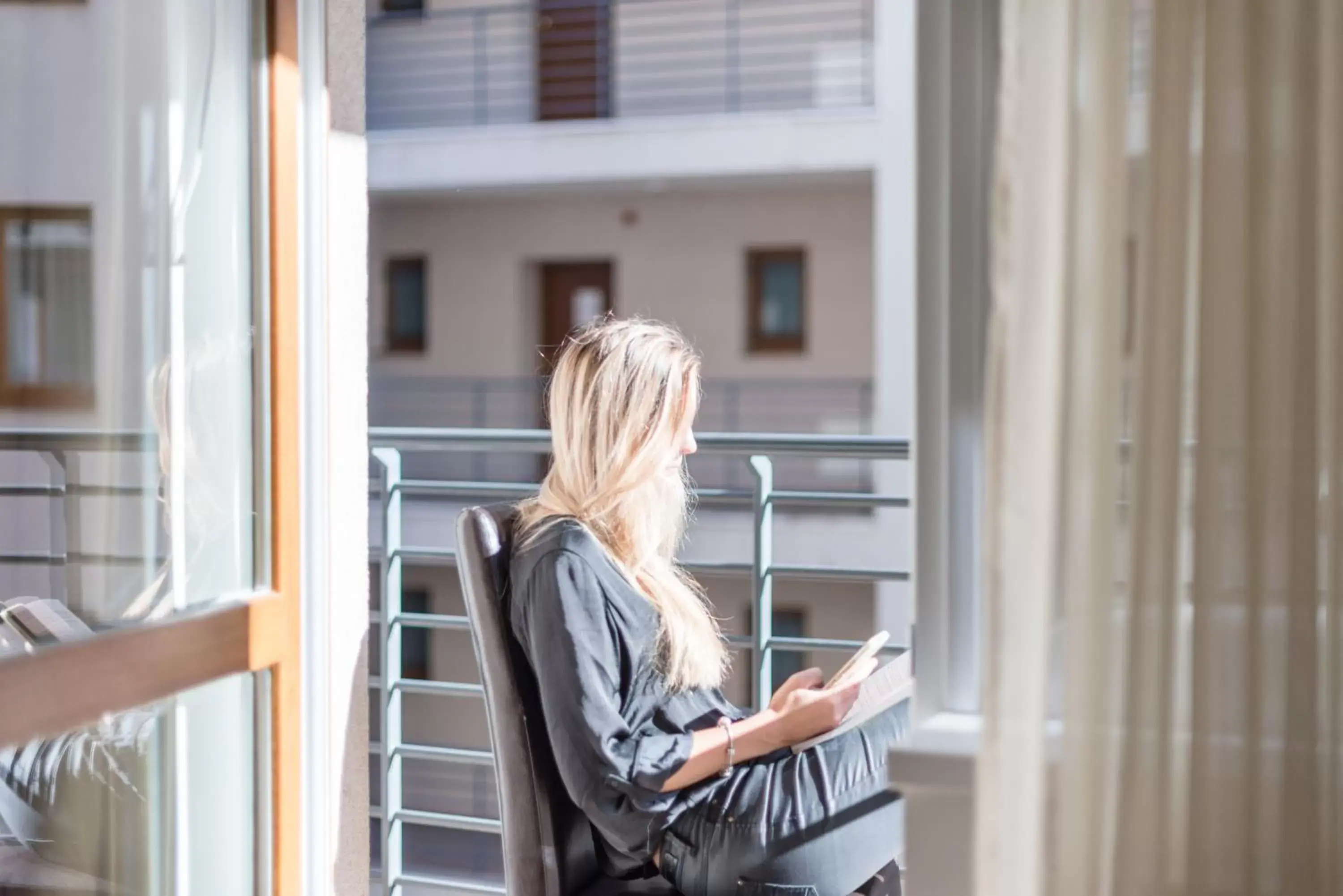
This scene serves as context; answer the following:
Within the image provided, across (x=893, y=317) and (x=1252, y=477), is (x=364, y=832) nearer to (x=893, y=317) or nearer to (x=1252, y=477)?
(x=1252, y=477)

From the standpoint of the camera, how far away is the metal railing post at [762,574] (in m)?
2.33

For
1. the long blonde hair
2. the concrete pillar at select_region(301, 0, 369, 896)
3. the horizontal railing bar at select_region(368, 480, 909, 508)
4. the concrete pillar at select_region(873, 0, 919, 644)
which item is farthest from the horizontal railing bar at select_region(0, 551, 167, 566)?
the concrete pillar at select_region(873, 0, 919, 644)

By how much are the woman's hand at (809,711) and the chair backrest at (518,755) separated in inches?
10.3

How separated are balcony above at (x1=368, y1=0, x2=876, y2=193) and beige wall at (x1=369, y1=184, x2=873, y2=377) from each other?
48 centimetres

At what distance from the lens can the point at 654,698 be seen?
1.62 m

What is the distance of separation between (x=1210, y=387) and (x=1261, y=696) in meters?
0.27

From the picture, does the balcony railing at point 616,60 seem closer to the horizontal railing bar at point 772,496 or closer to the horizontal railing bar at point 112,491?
the horizontal railing bar at point 772,496

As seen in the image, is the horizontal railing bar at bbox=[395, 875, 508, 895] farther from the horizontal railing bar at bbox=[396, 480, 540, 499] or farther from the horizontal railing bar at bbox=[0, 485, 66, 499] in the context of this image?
the horizontal railing bar at bbox=[0, 485, 66, 499]

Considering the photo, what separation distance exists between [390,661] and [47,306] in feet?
3.93

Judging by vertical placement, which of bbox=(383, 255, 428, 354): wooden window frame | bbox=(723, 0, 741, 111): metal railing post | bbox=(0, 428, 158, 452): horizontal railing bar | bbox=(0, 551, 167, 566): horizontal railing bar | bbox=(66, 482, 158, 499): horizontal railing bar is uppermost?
bbox=(723, 0, 741, 111): metal railing post

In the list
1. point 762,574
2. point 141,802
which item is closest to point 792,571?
point 762,574

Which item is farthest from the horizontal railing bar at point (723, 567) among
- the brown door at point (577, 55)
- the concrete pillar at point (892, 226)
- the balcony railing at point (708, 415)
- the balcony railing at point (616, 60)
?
the brown door at point (577, 55)

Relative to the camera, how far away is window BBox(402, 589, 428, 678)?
8.26m

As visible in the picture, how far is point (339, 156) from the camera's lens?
2006 mm
